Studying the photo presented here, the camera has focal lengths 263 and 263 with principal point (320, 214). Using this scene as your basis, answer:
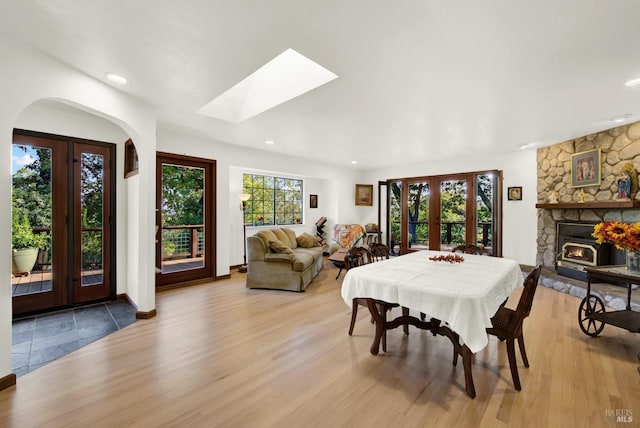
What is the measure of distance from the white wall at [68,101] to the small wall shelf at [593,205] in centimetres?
604

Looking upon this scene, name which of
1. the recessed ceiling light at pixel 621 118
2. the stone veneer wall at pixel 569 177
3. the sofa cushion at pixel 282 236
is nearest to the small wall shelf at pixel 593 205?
the stone veneer wall at pixel 569 177

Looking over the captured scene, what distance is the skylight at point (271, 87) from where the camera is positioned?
2602mm

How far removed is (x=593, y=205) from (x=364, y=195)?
15.7ft

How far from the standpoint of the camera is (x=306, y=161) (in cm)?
641

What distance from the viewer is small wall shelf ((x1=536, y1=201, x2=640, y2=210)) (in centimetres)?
353

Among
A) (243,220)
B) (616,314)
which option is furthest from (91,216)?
(616,314)

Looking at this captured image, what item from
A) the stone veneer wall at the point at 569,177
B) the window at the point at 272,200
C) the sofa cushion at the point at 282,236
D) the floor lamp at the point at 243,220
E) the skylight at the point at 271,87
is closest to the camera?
the skylight at the point at 271,87

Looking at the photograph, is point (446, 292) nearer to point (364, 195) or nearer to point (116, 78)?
point (116, 78)

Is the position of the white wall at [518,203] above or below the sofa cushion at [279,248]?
above

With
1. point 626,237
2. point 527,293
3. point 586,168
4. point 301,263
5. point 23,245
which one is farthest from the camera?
point 586,168

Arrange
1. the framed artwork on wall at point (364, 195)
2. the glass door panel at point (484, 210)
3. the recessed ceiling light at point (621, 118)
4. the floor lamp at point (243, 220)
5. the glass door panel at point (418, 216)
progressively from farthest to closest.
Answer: the framed artwork on wall at point (364, 195) < the glass door panel at point (418, 216) < the glass door panel at point (484, 210) < the floor lamp at point (243, 220) < the recessed ceiling light at point (621, 118)

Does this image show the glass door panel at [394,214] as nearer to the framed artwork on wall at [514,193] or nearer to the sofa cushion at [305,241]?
the framed artwork on wall at [514,193]

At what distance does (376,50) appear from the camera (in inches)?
77.5

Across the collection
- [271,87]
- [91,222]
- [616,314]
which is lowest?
[616,314]
